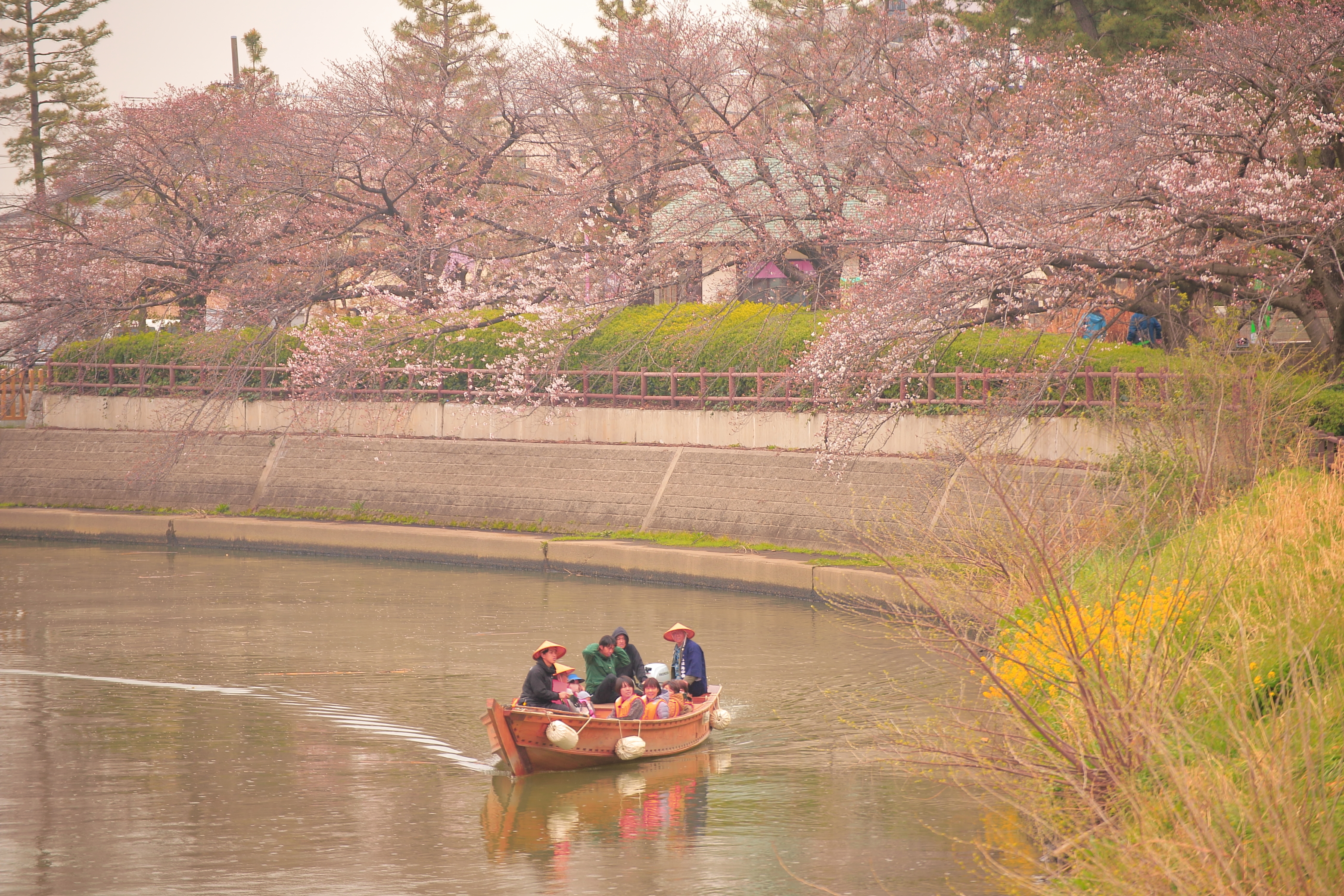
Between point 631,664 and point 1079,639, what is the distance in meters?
7.88

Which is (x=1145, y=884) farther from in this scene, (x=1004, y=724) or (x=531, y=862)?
(x=531, y=862)

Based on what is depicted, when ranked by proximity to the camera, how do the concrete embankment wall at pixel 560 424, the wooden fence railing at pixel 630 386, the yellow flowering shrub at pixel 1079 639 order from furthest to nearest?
1. the concrete embankment wall at pixel 560 424
2. the wooden fence railing at pixel 630 386
3. the yellow flowering shrub at pixel 1079 639

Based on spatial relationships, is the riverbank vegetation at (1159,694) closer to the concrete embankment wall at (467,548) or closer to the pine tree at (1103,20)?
the concrete embankment wall at (467,548)

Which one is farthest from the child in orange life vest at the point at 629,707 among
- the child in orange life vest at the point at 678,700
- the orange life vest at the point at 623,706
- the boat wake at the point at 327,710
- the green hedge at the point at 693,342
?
the green hedge at the point at 693,342

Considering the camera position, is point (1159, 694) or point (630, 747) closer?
point (1159, 694)

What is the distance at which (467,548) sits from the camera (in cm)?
2822

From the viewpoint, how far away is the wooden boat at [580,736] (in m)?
13.7

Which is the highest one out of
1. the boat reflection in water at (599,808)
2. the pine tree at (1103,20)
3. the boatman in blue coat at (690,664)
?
the pine tree at (1103,20)

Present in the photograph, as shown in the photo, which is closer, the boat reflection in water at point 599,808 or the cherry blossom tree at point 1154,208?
the boat reflection in water at point 599,808

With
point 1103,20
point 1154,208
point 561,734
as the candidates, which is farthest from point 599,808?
point 1103,20

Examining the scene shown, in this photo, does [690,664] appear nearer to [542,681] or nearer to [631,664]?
[631,664]

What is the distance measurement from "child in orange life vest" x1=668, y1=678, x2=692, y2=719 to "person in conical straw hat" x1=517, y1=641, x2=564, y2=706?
125 cm

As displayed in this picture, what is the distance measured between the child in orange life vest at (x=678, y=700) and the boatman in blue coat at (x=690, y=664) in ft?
0.66

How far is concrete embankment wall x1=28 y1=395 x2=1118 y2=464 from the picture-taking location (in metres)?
24.0
